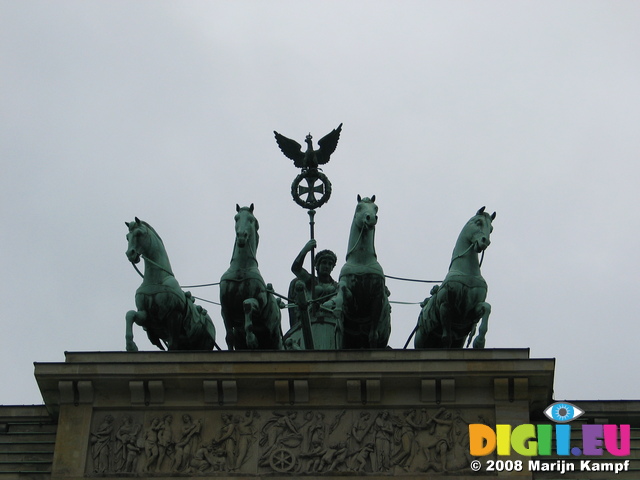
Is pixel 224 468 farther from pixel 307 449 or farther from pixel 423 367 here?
pixel 423 367

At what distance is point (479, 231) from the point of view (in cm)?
3133

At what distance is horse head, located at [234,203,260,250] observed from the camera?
31.4 m

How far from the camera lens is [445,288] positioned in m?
31.0

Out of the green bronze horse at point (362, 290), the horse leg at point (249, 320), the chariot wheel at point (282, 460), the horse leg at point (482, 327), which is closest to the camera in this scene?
the chariot wheel at point (282, 460)

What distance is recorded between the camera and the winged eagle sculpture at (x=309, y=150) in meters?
36.4

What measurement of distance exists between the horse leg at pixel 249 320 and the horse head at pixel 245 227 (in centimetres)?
100

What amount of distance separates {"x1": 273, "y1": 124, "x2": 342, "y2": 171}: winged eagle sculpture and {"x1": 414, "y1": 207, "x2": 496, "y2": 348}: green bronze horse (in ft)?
18.2

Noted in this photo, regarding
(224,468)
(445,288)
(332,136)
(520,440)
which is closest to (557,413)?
(520,440)

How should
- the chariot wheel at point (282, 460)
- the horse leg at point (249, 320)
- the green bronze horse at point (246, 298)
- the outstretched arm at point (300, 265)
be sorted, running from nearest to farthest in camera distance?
the chariot wheel at point (282, 460), the horse leg at point (249, 320), the green bronze horse at point (246, 298), the outstretched arm at point (300, 265)

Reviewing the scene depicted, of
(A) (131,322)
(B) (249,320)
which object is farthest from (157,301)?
(B) (249,320)

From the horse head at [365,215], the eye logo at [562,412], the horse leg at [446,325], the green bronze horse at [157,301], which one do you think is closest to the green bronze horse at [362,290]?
the horse head at [365,215]

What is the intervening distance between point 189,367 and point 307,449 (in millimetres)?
2341

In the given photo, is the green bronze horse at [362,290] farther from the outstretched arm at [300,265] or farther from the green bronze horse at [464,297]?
the outstretched arm at [300,265]

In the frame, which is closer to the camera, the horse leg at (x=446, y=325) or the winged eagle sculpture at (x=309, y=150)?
the horse leg at (x=446, y=325)
